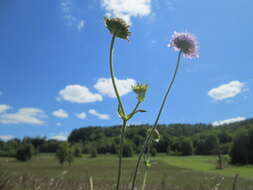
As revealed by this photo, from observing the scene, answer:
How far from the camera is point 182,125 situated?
164 meters

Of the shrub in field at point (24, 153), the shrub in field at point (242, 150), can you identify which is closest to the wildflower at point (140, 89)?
the shrub in field at point (24, 153)

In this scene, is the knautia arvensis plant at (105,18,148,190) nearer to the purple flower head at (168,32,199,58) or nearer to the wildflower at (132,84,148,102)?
the wildflower at (132,84,148,102)

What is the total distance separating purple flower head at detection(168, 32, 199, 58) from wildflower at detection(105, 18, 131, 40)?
0.63m

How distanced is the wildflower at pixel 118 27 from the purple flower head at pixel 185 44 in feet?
2.06

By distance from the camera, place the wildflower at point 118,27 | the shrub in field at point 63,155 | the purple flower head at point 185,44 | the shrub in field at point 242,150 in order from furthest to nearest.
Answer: the shrub in field at point 242,150 → the shrub in field at point 63,155 → the purple flower head at point 185,44 → the wildflower at point 118,27

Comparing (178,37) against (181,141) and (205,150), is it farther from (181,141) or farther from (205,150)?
(205,150)

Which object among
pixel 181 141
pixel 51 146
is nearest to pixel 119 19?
pixel 181 141

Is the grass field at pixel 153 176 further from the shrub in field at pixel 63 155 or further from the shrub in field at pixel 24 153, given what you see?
the shrub in field at pixel 24 153

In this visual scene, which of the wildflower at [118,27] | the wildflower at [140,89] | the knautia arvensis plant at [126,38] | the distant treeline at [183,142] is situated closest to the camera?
the knautia arvensis plant at [126,38]

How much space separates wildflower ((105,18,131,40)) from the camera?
1941 millimetres

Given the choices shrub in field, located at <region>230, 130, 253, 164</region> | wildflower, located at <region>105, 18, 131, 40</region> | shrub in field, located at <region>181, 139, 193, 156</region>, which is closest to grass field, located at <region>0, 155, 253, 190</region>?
wildflower, located at <region>105, 18, 131, 40</region>

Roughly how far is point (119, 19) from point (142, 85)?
584 millimetres

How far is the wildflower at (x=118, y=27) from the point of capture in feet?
6.37

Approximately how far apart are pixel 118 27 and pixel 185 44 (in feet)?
2.57
